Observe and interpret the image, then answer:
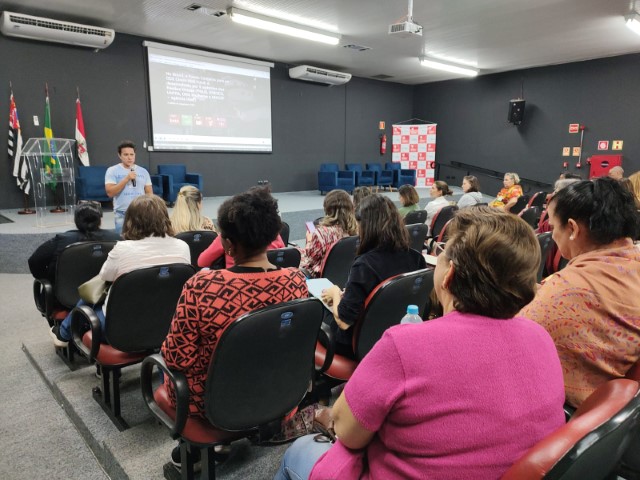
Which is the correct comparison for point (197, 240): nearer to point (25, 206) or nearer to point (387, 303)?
point (387, 303)

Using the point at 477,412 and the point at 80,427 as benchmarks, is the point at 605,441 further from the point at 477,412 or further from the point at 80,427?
the point at 80,427

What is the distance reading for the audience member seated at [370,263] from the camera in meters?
1.77

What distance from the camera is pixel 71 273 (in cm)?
231

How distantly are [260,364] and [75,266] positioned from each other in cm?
151

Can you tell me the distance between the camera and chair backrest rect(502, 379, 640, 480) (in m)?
0.67

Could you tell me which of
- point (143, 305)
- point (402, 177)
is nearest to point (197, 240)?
point (143, 305)

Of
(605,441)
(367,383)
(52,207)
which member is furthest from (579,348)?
(52,207)

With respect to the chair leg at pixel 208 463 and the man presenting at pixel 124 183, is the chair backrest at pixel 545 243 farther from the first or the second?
the man presenting at pixel 124 183

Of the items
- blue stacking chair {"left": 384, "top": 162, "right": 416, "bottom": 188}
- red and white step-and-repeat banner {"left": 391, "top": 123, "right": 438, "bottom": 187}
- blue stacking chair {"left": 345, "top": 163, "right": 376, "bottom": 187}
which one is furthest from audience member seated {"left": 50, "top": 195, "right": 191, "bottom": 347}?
red and white step-and-repeat banner {"left": 391, "top": 123, "right": 438, "bottom": 187}

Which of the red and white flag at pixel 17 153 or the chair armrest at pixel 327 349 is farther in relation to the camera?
the red and white flag at pixel 17 153

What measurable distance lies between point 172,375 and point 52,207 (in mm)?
6940

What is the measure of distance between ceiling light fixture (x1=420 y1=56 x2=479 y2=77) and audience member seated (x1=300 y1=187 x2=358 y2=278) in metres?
7.26

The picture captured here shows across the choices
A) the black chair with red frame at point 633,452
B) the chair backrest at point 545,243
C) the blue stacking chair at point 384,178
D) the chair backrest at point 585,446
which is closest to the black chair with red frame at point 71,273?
the chair backrest at point 585,446

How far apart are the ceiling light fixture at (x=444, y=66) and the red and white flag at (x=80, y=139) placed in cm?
657
